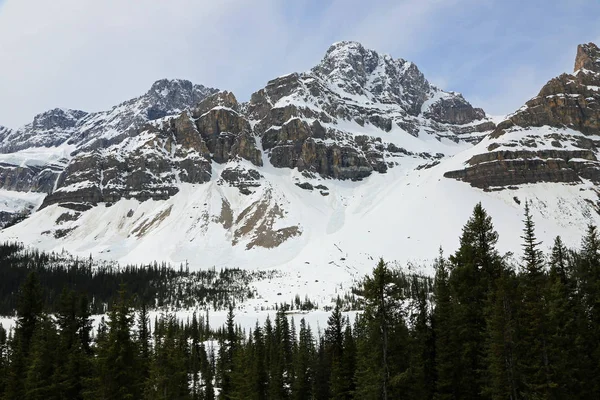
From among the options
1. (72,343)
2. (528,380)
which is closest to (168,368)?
(72,343)

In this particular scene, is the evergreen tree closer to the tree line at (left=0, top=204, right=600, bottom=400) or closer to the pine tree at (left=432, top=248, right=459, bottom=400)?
the tree line at (left=0, top=204, right=600, bottom=400)

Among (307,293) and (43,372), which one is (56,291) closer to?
(307,293)

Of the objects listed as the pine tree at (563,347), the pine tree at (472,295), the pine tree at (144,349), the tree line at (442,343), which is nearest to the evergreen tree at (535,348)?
the tree line at (442,343)

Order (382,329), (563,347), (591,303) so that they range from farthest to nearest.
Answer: (591,303)
(563,347)
(382,329)

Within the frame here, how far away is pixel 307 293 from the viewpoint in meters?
196

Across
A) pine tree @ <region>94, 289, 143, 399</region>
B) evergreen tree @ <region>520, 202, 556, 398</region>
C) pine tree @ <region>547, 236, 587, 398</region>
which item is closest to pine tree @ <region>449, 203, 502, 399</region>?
evergreen tree @ <region>520, 202, 556, 398</region>

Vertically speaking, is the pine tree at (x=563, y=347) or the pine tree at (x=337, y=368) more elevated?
the pine tree at (x=563, y=347)

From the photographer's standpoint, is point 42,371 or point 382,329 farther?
point 42,371

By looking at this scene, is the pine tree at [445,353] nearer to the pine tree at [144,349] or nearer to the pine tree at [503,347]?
the pine tree at [503,347]

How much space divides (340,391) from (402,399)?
11.7 meters

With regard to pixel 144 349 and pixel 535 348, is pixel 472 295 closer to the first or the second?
pixel 535 348

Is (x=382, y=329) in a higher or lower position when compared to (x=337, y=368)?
higher

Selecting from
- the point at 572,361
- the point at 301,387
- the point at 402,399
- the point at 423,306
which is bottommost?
the point at 301,387

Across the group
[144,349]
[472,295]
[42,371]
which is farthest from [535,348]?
[144,349]
